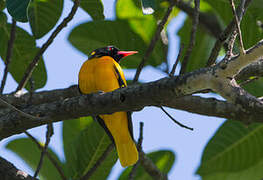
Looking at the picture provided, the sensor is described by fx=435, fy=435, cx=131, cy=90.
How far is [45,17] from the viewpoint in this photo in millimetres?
3709

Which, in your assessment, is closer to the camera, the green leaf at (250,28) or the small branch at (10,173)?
the small branch at (10,173)

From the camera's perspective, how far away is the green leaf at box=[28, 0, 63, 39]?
3691mm

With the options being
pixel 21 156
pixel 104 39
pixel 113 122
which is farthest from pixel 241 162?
pixel 21 156

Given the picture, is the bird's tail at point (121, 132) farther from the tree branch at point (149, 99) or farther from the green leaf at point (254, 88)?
the tree branch at point (149, 99)

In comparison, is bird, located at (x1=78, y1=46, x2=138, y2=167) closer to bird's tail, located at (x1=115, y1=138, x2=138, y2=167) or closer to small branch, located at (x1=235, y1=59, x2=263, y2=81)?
bird's tail, located at (x1=115, y1=138, x2=138, y2=167)

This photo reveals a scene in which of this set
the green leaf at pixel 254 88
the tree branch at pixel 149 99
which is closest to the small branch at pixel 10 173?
the tree branch at pixel 149 99

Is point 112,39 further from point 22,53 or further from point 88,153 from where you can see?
point 88,153

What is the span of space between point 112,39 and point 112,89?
496mm

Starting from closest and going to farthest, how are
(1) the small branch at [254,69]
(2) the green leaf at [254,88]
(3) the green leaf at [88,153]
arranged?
(1) the small branch at [254,69]
(2) the green leaf at [254,88]
(3) the green leaf at [88,153]

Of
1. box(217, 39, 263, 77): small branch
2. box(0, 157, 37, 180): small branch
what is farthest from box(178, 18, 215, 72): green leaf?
box(217, 39, 263, 77): small branch

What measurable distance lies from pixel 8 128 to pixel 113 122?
1467mm

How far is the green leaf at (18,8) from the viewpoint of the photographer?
2.36 meters

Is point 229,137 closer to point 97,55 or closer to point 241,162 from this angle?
point 241,162

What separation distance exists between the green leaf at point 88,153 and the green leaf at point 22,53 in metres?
0.71
